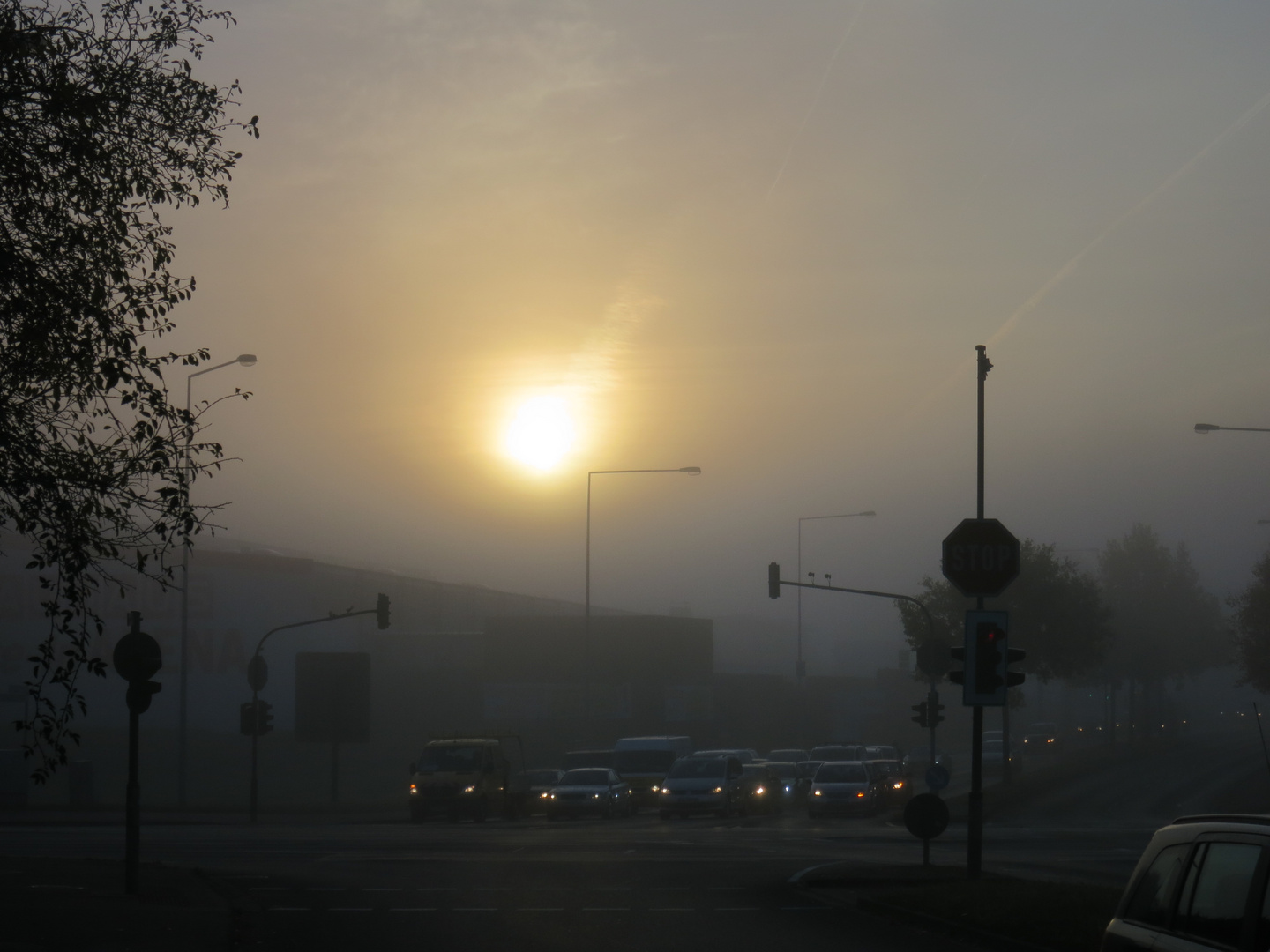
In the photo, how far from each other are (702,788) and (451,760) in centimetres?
700

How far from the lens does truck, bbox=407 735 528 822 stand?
36750 millimetres

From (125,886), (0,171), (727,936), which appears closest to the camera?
(0,171)

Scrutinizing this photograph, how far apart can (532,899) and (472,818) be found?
21.7 meters

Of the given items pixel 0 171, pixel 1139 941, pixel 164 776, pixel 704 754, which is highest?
pixel 0 171

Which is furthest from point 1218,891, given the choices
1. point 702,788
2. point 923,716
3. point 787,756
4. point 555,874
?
point 787,756

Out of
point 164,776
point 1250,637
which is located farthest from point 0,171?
point 164,776

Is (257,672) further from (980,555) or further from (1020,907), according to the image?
(1020,907)

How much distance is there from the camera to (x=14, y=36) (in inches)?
407

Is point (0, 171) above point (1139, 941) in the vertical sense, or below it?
above

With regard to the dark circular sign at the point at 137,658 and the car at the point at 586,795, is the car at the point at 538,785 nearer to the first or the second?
the car at the point at 586,795

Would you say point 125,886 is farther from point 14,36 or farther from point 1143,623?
point 1143,623

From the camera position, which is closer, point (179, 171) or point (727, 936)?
point (179, 171)

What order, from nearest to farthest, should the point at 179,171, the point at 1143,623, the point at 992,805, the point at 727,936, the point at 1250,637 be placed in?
the point at 179,171, the point at 727,936, the point at 992,805, the point at 1250,637, the point at 1143,623

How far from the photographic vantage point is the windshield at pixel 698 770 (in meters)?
38.5
